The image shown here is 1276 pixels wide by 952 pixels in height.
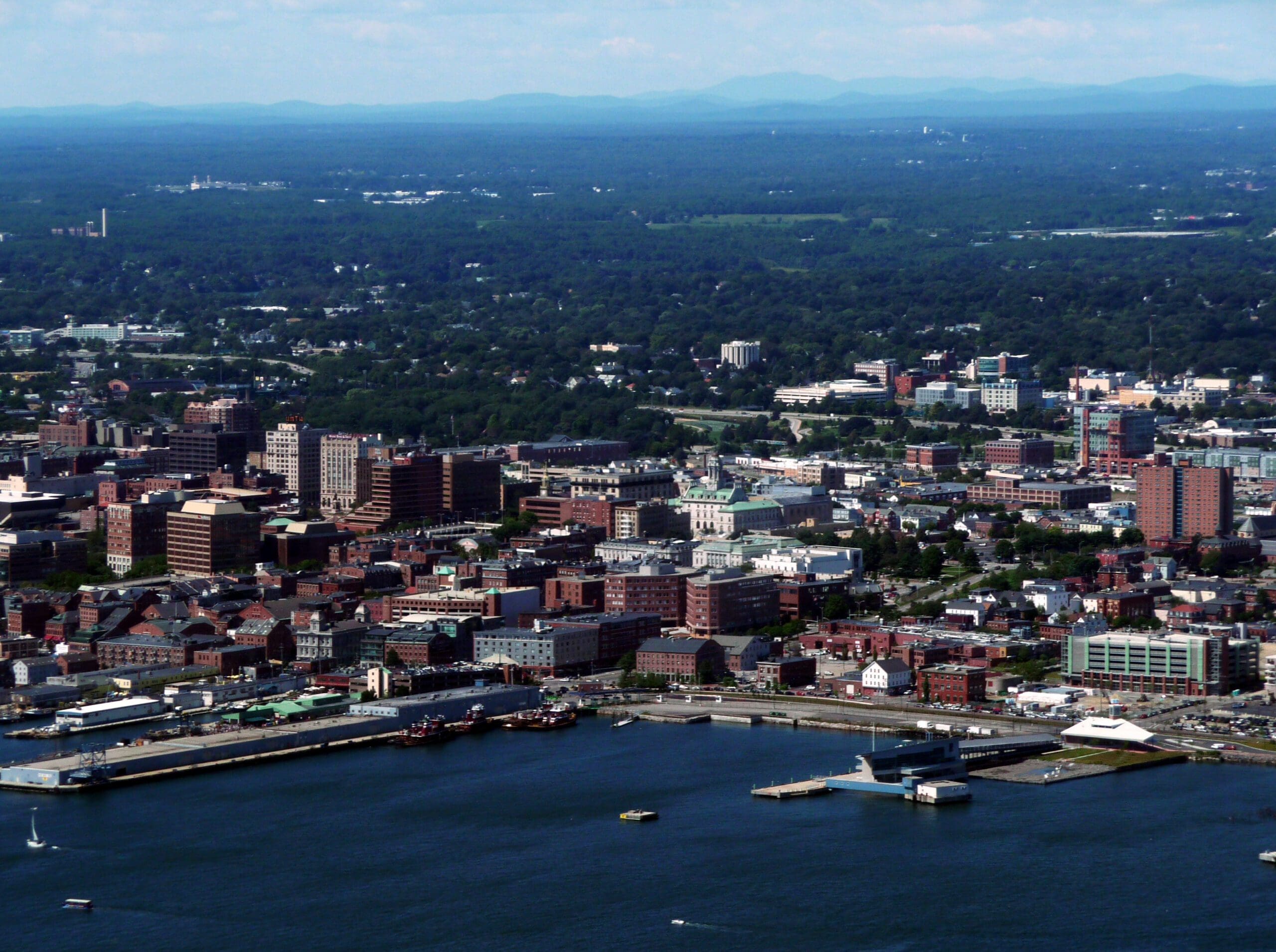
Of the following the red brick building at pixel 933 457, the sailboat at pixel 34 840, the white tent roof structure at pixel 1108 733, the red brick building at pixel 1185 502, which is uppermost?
the red brick building at pixel 1185 502

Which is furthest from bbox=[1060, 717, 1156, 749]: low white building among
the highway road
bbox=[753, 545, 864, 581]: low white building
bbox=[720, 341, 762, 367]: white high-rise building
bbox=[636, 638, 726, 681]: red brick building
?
bbox=[720, 341, 762, 367]: white high-rise building

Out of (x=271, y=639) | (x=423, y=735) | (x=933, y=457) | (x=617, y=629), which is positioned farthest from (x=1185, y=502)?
(x=423, y=735)

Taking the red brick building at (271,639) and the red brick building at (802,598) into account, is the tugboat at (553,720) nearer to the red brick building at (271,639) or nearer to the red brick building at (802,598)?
the red brick building at (271,639)

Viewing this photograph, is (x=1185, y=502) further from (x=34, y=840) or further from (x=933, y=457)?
(x=34, y=840)

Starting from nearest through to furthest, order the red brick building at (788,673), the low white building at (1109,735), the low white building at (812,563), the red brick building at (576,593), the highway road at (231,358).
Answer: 1. the low white building at (1109,735)
2. the red brick building at (788,673)
3. the red brick building at (576,593)
4. the low white building at (812,563)
5. the highway road at (231,358)

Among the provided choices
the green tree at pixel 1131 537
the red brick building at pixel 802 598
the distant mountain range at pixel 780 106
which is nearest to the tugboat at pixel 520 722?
the red brick building at pixel 802 598
